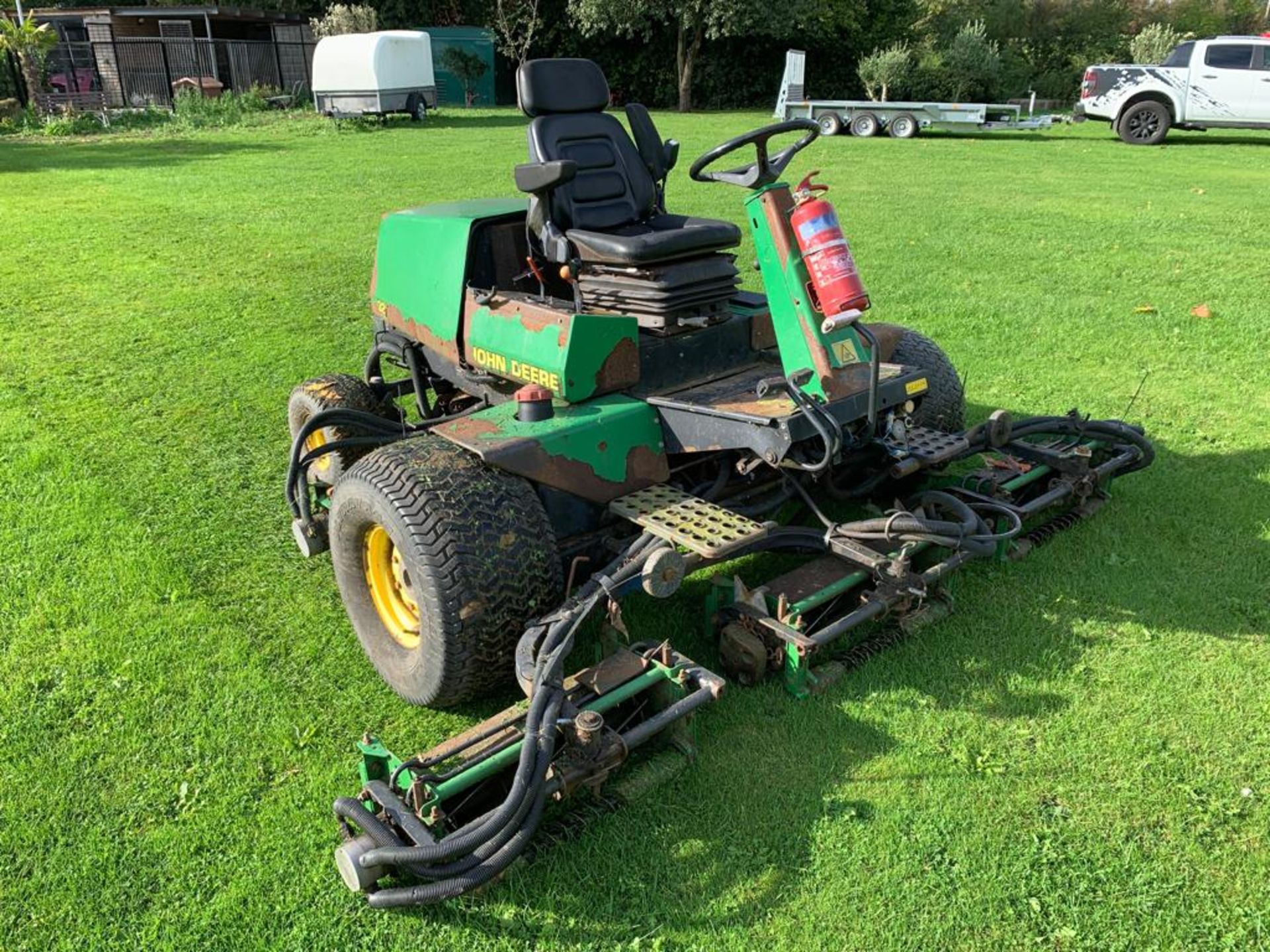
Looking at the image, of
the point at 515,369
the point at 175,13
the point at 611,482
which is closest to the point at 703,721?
the point at 611,482

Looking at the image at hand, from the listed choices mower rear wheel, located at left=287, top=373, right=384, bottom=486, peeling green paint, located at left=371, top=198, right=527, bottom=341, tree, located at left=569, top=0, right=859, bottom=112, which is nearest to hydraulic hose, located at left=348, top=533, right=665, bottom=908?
peeling green paint, located at left=371, top=198, right=527, bottom=341

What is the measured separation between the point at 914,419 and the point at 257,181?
12.5m

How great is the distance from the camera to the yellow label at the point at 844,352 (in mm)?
3484

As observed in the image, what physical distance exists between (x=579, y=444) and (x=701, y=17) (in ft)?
90.6

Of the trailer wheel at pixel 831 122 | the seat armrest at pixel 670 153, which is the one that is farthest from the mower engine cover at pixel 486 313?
the trailer wheel at pixel 831 122

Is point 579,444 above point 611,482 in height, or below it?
above

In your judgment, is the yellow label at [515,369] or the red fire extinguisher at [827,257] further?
the yellow label at [515,369]

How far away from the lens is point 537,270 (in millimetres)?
4289

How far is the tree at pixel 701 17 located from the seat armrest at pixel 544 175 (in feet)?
84.1

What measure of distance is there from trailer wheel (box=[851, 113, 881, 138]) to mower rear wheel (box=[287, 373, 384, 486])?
19224 mm

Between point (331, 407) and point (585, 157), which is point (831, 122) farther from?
point (331, 407)

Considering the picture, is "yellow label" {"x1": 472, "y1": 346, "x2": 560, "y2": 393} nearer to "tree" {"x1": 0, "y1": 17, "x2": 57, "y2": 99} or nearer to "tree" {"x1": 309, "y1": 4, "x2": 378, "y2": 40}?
"tree" {"x1": 0, "y1": 17, "x2": 57, "y2": 99}

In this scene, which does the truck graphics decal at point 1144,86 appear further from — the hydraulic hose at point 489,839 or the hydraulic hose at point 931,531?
the hydraulic hose at point 489,839

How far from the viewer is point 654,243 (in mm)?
3713
